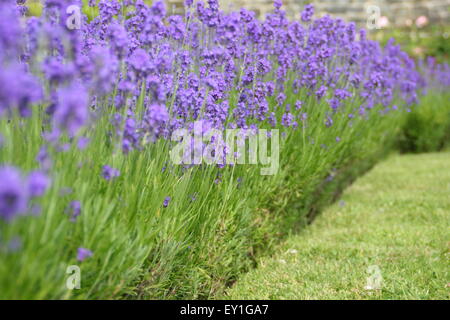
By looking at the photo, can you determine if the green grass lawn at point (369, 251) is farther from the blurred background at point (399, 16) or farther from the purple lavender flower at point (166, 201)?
the blurred background at point (399, 16)

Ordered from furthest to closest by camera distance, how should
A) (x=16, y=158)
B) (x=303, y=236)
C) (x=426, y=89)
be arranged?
(x=426, y=89) → (x=303, y=236) → (x=16, y=158)

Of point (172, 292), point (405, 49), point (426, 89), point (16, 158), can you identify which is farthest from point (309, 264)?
point (405, 49)

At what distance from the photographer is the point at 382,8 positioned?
14.3 metres

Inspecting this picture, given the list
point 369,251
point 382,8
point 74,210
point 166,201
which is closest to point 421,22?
point 382,8

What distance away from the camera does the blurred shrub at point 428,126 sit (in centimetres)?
795

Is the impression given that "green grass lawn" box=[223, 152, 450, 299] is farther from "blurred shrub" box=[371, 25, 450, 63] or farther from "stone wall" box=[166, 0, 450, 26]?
"stone wall" box=[166, 0, 450, 26]

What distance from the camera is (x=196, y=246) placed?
113 inches

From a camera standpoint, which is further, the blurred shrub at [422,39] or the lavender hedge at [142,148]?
the blurred shrub at [422,39]

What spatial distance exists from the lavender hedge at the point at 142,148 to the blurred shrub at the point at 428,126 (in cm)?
336

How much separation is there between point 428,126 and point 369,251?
15.3 feet

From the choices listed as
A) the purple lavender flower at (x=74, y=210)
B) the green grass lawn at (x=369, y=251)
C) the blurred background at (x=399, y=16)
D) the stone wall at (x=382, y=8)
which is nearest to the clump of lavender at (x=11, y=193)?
the purple lavender flower at (x=74, y=210)

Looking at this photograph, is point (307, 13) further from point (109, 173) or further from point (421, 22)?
point (421, 22)

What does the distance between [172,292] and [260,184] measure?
3.47 ft
